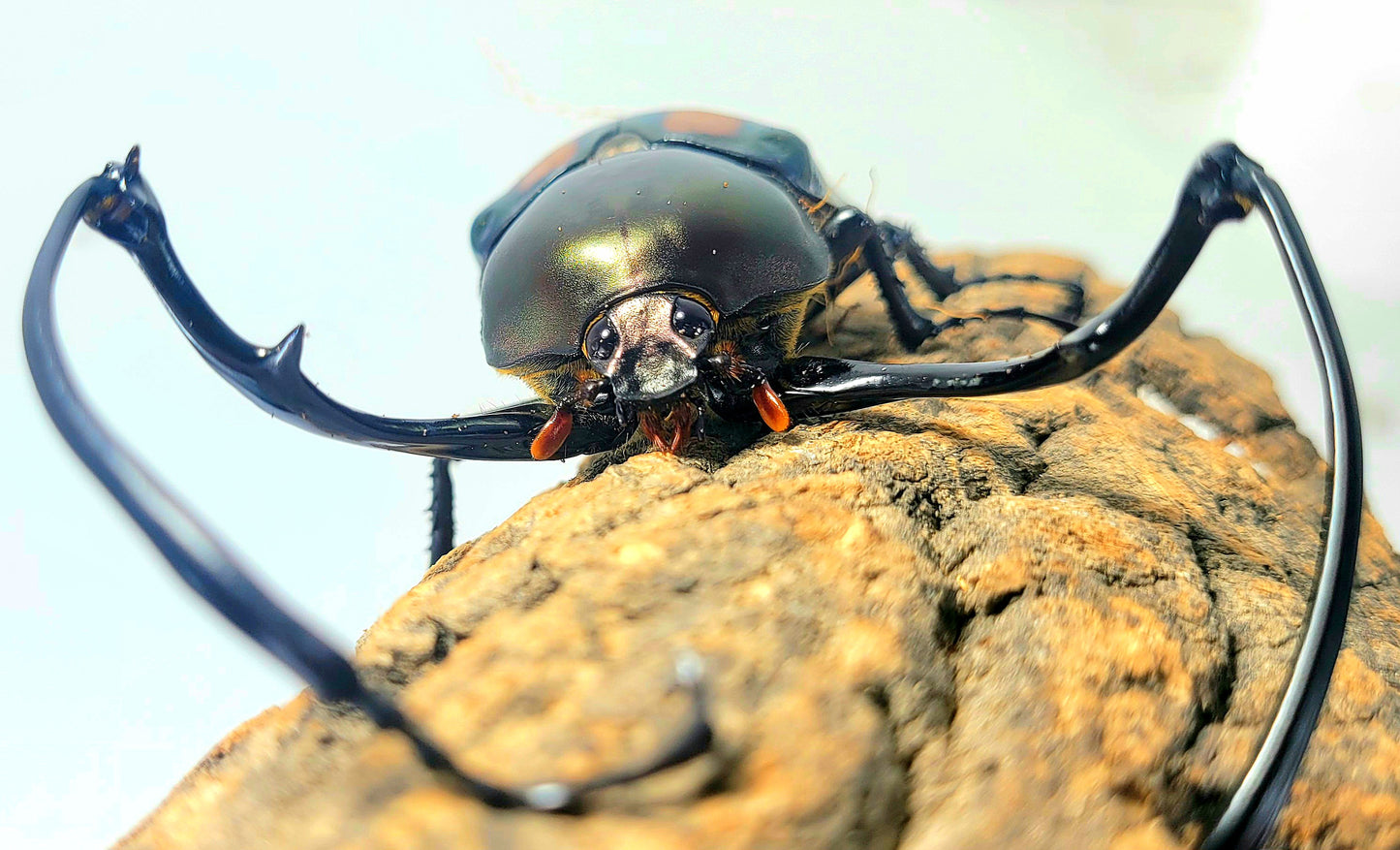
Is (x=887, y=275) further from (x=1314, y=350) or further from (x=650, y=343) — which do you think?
(x=1314, y=350)

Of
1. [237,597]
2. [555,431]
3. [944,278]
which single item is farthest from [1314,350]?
[944,278]

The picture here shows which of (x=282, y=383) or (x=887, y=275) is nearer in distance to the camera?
(x=282, y=383)

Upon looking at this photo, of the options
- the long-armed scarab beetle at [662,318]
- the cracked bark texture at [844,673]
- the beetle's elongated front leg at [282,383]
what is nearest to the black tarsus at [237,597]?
the cracked bark texture at [844,673]

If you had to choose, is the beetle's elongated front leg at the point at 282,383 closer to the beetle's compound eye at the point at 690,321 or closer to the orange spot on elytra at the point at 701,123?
the beetle's compound eye at the point at 690,321

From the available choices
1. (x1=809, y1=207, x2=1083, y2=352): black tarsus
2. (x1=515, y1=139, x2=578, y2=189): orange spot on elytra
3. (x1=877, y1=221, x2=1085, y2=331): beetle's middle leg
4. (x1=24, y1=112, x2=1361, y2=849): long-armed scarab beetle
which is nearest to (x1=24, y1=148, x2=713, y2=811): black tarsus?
(x1=24, y1=112, x2=1361, y2=849): long-armed scarab beetle

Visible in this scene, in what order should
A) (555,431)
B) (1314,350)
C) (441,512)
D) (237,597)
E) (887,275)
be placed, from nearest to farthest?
(237,597) < (1314,350) < (555,431) < (887,275) < (441,512)

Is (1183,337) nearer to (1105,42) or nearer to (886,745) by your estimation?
(886,745)

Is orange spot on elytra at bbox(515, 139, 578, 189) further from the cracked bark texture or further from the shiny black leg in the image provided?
the cracked bark texture
